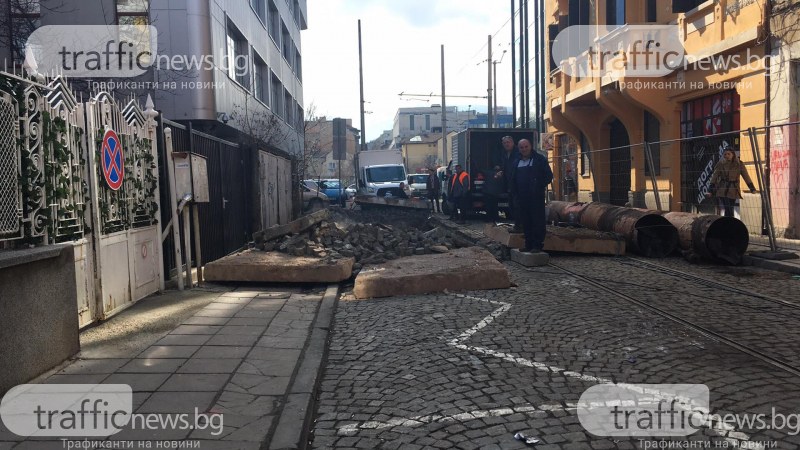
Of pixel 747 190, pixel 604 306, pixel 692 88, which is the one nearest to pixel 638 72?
pixel 692 88

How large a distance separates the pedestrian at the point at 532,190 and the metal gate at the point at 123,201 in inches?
213

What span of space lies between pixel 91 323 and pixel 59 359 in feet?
3.88

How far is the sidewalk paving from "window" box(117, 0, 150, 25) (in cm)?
1121

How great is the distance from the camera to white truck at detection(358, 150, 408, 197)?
94.0ft

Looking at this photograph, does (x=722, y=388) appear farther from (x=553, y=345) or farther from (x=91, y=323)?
(x=91, y=323)

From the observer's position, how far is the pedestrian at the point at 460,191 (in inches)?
751

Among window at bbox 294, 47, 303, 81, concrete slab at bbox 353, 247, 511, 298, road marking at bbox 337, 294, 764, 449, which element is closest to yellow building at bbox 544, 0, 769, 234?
concrete slab at bbox 353, 247, 511, 298

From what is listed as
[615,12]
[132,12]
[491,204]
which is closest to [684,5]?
[615,12]

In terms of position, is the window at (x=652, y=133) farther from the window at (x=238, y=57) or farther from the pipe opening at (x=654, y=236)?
the window at (x=238, y=57)

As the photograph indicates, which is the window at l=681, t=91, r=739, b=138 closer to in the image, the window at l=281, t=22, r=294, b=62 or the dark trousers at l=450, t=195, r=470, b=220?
the dark trousers at l=450, t=195, r=470, b=220

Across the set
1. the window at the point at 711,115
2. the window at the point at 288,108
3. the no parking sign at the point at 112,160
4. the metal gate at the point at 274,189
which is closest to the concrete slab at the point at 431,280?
the no parking sign at the point at 112,160

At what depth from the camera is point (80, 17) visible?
15055 millimetres

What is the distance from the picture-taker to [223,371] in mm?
4641

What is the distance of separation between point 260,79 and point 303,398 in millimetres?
23061
